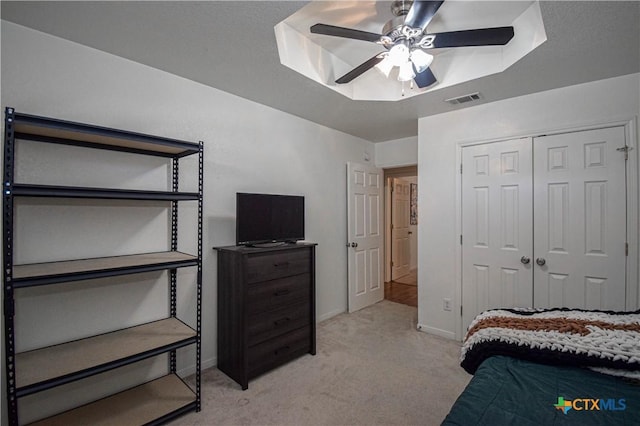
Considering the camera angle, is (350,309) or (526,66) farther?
(350,309)

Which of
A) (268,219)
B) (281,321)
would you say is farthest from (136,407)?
(268,219)

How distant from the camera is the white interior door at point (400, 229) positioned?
602 centimetres

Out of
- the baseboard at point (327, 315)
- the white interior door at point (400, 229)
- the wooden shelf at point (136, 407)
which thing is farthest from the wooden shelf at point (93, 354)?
the white interior door at point (400, 229)

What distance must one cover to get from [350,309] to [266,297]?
1.81 m

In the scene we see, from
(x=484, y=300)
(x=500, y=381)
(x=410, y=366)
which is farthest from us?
(x=484, y=300)

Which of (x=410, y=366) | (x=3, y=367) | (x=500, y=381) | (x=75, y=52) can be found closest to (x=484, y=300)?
(x=410, y=366)

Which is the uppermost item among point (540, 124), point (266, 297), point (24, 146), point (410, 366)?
point (540, 124)

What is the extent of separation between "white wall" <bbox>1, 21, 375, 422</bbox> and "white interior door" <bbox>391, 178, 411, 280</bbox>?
11.9 feet

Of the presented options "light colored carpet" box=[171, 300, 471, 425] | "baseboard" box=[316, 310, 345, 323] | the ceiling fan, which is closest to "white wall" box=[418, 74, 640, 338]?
"light colored carpet" box=[171, 300, 471, 425]

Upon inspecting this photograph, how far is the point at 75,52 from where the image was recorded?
6.22ft

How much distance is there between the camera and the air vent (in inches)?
108

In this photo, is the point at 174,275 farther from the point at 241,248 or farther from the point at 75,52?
the point at 75,52

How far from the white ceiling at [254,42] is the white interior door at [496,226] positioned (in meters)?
0.59

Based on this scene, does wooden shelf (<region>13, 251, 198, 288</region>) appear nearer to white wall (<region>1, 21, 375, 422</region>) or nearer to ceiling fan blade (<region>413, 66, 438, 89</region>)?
white wall (<region>1, 21, 375, 422</region>)
